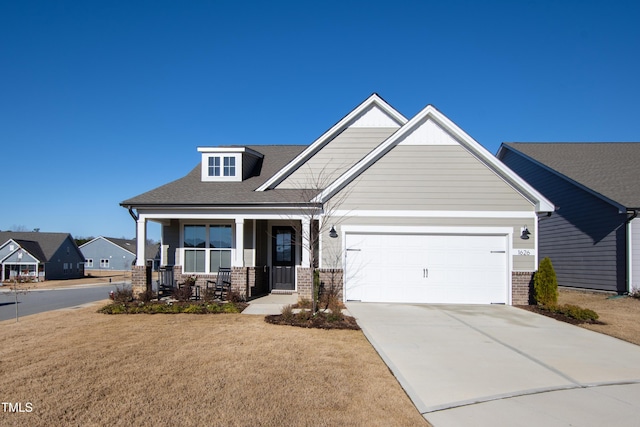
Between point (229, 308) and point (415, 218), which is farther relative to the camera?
point (415, 218)

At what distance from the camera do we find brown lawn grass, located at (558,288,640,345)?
1026 centimetres

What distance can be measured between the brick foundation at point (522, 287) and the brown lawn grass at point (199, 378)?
7.02 meters

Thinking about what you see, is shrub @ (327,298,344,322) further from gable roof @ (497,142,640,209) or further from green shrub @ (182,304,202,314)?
gable roof @ (497,142,640,209)

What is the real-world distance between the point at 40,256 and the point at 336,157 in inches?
1893

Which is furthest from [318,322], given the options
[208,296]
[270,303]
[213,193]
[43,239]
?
[43,239]

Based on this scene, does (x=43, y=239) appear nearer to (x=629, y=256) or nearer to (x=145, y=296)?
(x=145, y=296)

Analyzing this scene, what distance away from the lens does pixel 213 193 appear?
15.6m

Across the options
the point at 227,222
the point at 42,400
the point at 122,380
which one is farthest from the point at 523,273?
the point at 42,400

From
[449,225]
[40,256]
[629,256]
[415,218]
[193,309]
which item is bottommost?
[40,256]

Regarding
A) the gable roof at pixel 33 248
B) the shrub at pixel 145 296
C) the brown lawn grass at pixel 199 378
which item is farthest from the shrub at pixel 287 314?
the gable roof at pixel 33 248

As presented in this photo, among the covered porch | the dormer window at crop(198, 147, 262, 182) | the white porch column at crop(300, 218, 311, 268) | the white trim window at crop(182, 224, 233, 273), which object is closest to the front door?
the covered porch

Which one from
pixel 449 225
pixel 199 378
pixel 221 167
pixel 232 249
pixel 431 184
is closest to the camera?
pixel 199 378

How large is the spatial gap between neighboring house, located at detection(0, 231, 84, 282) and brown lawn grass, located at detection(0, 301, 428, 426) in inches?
1865

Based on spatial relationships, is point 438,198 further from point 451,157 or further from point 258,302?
point 258,302
